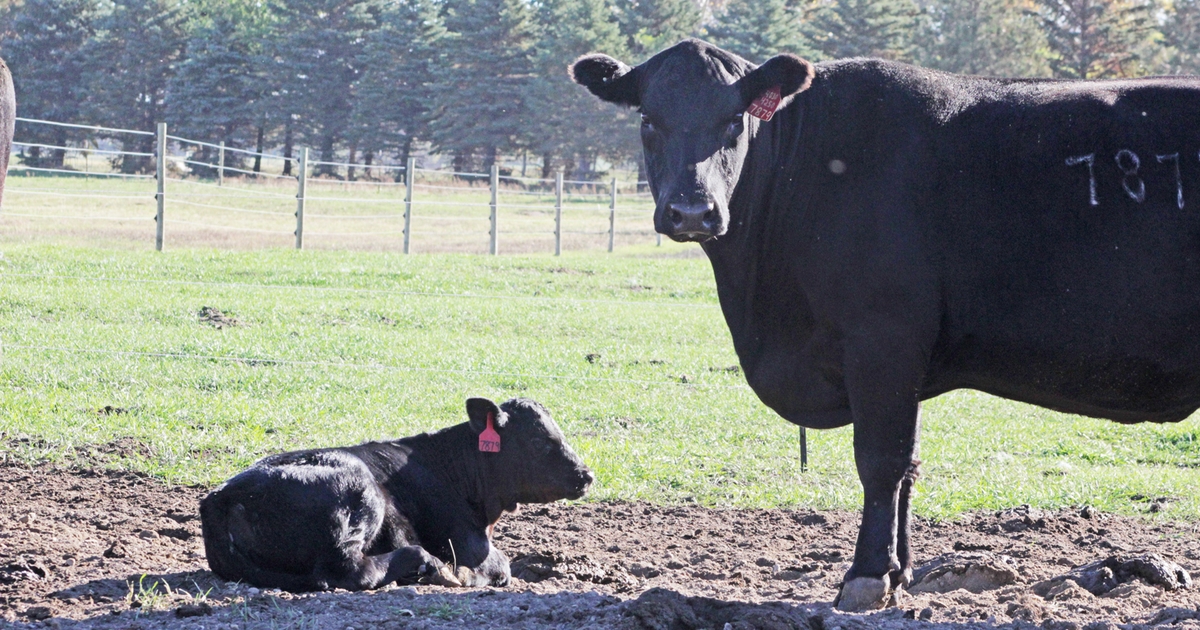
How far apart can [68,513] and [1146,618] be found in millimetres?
4903

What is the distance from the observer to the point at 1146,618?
4582 mm

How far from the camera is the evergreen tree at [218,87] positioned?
6022 cm

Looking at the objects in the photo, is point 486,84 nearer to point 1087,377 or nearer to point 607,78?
point 607,78

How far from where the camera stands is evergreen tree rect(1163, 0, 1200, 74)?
5267cm

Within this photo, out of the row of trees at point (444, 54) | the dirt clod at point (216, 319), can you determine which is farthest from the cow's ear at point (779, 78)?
the row of trees at point (444, 54)

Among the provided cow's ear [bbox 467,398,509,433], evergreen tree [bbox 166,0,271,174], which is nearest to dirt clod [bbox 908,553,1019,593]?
cow's ear [bbox 467,398,509,433]

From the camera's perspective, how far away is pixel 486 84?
58.3 meters

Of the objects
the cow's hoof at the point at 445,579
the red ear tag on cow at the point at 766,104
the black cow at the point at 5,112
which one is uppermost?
the red ear tag on cow at the point at 766,104

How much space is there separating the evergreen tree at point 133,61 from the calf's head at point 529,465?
189ft

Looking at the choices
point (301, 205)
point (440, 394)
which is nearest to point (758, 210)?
point (440, 394)

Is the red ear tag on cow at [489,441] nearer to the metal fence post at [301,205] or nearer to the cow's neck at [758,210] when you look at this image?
the cow's neck at [758,210]

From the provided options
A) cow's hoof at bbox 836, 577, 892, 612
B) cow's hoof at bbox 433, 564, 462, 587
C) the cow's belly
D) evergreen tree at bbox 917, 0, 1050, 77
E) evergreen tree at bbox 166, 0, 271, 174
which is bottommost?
cow's hoof at bbox 433, 564, 462, 587

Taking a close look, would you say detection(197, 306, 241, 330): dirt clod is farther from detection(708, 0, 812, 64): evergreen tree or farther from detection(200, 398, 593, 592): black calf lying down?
detection(708, 0, 812, 64): evergreen tree

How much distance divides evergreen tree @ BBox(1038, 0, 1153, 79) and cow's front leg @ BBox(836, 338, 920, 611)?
5050 cm
